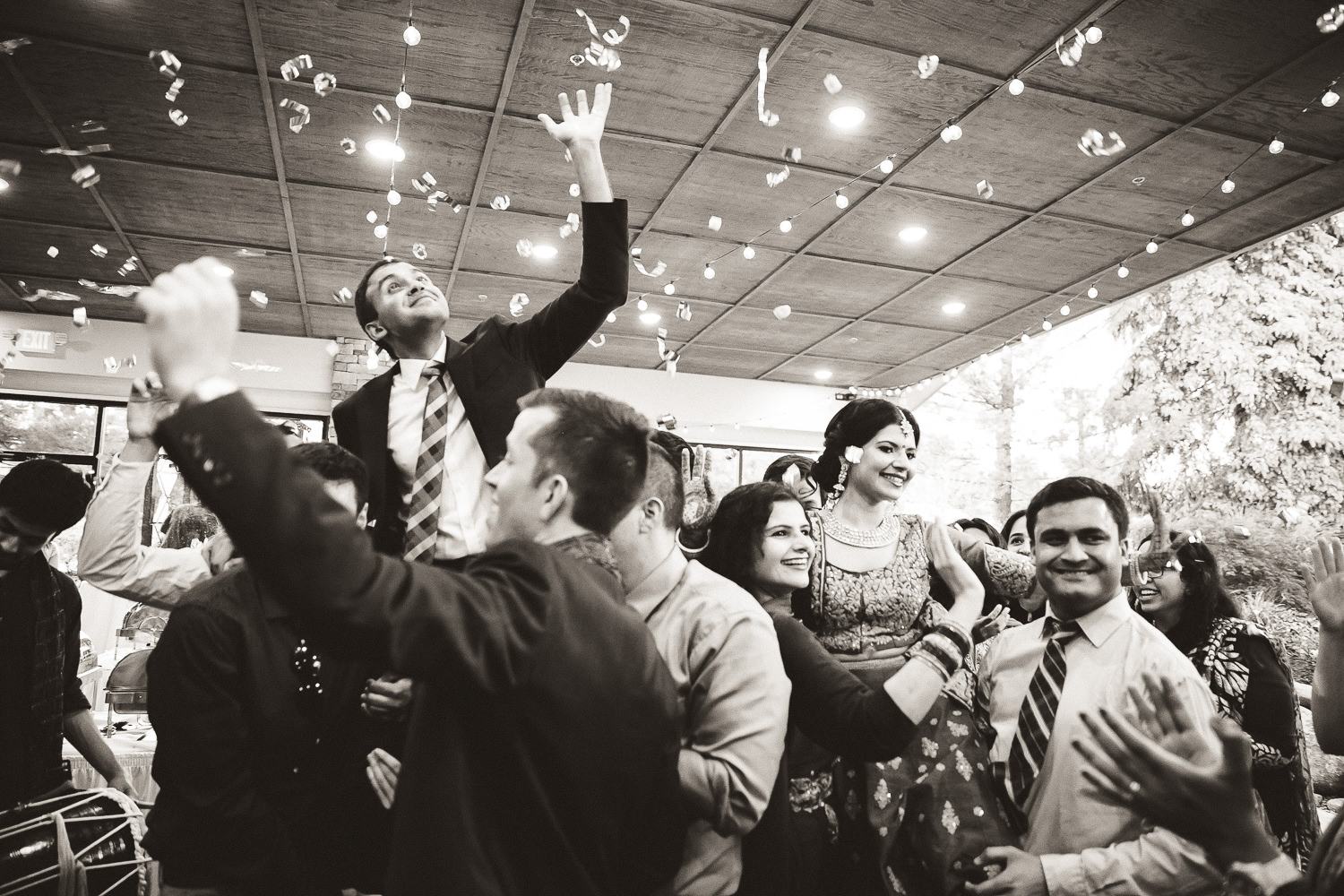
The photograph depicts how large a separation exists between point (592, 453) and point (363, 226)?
527 cm

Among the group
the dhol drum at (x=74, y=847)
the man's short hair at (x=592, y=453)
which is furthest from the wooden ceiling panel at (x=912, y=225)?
the dhol drum at (x=74, y=847)

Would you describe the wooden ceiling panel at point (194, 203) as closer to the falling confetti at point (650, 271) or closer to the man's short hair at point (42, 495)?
the falling confetti at point (650, 271)

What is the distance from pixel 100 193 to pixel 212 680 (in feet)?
17.3

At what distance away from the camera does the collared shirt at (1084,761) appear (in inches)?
55.5

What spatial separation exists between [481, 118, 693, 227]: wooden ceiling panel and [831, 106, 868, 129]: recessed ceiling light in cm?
87

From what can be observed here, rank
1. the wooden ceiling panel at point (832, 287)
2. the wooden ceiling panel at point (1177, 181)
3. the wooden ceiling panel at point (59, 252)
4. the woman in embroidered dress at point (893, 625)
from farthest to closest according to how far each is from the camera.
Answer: the wooden ceiling panel at point (832, 287)
the wooden ceiling panel at point (59, 252)
the wooden ceiling panel at point (1177, 181)
the woman in embroidered dress at point (893, 625)

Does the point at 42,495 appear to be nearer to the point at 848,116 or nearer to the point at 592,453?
the point at 592,453

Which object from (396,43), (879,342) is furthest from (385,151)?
(879,342)

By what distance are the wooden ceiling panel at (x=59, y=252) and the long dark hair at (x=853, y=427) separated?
588cm

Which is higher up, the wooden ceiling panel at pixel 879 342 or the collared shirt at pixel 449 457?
the wooden ceiling panel at pixel 879 342

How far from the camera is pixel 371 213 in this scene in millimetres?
5324

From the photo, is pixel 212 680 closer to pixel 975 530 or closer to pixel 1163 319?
pixel 975 530

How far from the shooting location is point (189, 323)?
77cm

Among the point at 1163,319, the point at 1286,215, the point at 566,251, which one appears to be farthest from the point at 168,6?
the point at 1163,319
